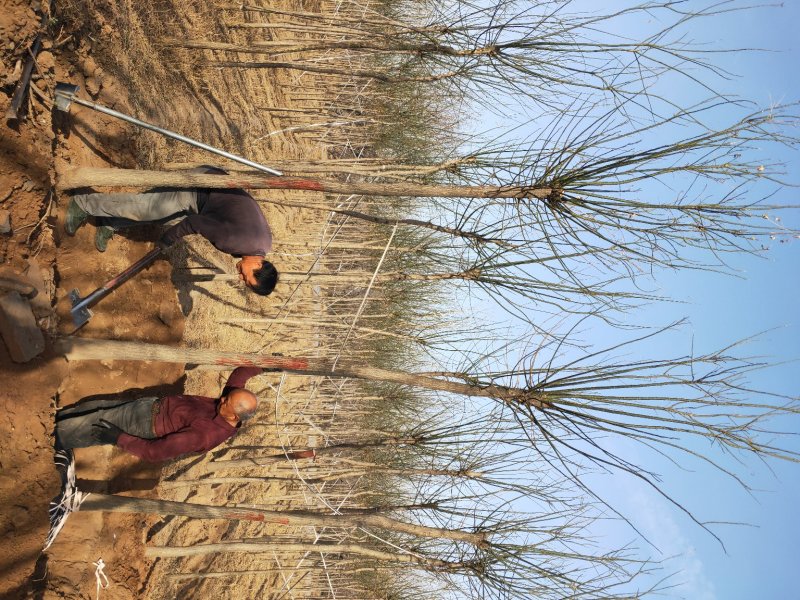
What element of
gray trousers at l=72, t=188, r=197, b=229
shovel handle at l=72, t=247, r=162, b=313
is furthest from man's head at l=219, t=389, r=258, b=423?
gray trousers at l=72, t=188, r=197, b=229

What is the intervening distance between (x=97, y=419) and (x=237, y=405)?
0.79m

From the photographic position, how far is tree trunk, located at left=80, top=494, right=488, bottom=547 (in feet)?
11.0

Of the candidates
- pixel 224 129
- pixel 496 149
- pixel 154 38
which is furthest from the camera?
pixel 224 129

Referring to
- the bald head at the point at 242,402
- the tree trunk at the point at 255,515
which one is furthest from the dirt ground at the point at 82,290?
the bald head at the point at 242,402

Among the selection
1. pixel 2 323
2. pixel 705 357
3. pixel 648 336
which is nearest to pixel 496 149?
pixel 648 336

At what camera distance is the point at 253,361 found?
3176mm

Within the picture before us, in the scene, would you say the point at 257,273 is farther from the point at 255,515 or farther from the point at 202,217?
the point at 255,515

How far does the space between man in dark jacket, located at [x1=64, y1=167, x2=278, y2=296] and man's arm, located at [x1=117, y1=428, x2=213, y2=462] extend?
982 mm

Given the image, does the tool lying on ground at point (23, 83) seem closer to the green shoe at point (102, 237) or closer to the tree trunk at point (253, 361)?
the green shoe at point (102, 237)

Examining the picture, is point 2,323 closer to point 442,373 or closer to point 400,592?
point 442,373

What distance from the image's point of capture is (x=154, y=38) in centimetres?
448

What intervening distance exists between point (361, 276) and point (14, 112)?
3.76 m

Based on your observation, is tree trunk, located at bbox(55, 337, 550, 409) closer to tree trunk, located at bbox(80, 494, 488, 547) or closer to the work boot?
the work boot

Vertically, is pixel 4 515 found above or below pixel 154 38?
below
